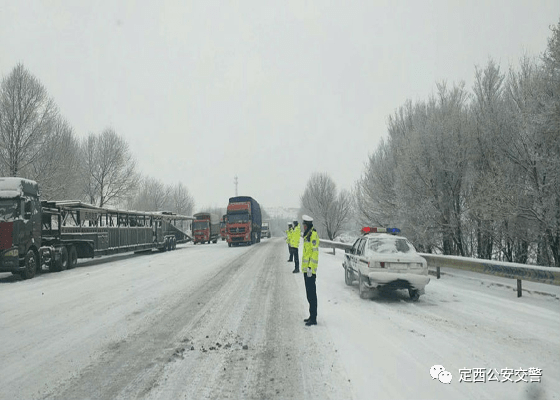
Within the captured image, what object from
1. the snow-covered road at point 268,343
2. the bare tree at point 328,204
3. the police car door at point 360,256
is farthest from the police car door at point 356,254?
the bare tree at point 328,204

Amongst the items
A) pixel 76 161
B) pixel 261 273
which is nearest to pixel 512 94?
pixel 261 273

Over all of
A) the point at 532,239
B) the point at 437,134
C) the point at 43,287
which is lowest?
the point at 43,287

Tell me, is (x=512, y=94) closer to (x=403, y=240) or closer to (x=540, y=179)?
(x=540, y=179)

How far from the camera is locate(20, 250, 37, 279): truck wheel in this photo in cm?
1388

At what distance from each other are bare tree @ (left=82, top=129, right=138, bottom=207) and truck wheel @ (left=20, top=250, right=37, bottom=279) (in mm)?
30611

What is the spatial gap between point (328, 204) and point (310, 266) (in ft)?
161

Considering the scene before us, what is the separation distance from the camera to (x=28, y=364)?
4.96 metres

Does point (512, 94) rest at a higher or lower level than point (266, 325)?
higher

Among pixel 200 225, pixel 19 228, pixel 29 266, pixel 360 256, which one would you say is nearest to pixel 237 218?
pixel 200 225

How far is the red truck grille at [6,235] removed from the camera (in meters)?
13.3

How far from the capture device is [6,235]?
44.0 ft

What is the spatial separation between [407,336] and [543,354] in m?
1.82

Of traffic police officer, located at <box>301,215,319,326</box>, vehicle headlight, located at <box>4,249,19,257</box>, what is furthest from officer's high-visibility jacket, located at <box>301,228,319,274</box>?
vehicle headlight, located at <box>4,249,19,257</box>

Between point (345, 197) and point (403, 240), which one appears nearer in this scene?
point (403, 240)
